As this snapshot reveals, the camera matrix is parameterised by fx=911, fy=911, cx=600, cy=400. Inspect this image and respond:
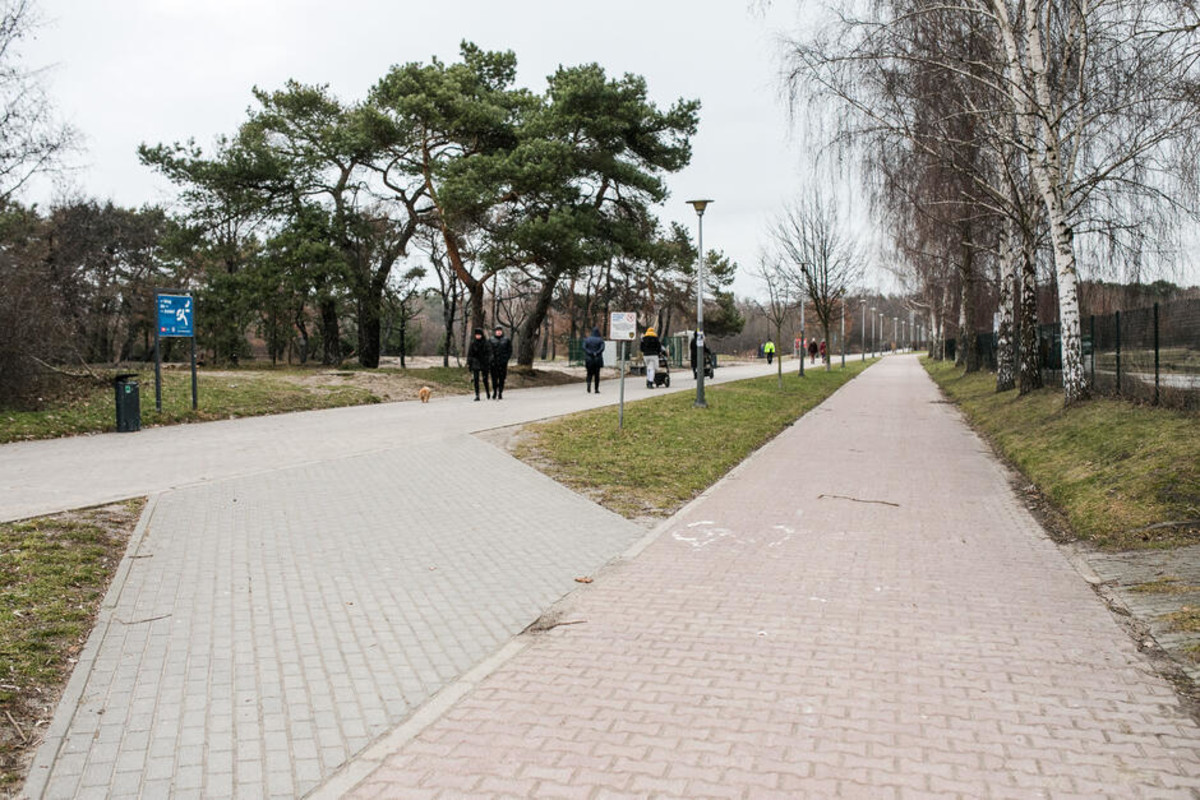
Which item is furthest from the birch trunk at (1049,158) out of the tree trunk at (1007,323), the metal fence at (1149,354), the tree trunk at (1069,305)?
the tree trunk at (1007,323)

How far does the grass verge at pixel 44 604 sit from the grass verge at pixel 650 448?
447 cm

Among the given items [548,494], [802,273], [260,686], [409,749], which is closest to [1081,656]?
[409,749]

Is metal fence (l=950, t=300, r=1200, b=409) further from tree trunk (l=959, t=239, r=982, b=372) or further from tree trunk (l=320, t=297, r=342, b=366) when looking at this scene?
tree trunk (l=320, t=297, r=342, b=366)

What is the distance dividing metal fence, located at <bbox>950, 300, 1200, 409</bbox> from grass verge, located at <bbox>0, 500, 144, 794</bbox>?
11997 mm

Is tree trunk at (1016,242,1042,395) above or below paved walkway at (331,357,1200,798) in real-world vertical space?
above

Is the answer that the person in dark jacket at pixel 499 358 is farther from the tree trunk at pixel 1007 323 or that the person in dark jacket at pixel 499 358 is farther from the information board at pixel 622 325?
the tree trunk at pixel 1007 323

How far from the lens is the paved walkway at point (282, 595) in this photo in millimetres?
3627

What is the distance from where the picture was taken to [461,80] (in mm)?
30016

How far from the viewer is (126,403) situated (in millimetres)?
14008

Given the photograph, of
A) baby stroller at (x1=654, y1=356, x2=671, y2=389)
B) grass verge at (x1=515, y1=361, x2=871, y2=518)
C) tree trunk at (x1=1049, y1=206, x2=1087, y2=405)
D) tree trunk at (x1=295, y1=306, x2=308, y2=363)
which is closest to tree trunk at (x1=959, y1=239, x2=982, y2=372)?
baby stroller at (x1=654, y1=356, x2=671, y2=389)

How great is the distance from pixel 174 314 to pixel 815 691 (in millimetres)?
14678

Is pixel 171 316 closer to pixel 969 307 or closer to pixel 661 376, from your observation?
pixel 661 376

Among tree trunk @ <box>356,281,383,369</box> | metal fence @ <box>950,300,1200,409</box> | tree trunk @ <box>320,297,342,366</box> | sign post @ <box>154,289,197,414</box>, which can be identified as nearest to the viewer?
metal fence @ <box>950,300,1200,409</box>

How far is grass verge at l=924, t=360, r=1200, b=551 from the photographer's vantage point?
298 inches
